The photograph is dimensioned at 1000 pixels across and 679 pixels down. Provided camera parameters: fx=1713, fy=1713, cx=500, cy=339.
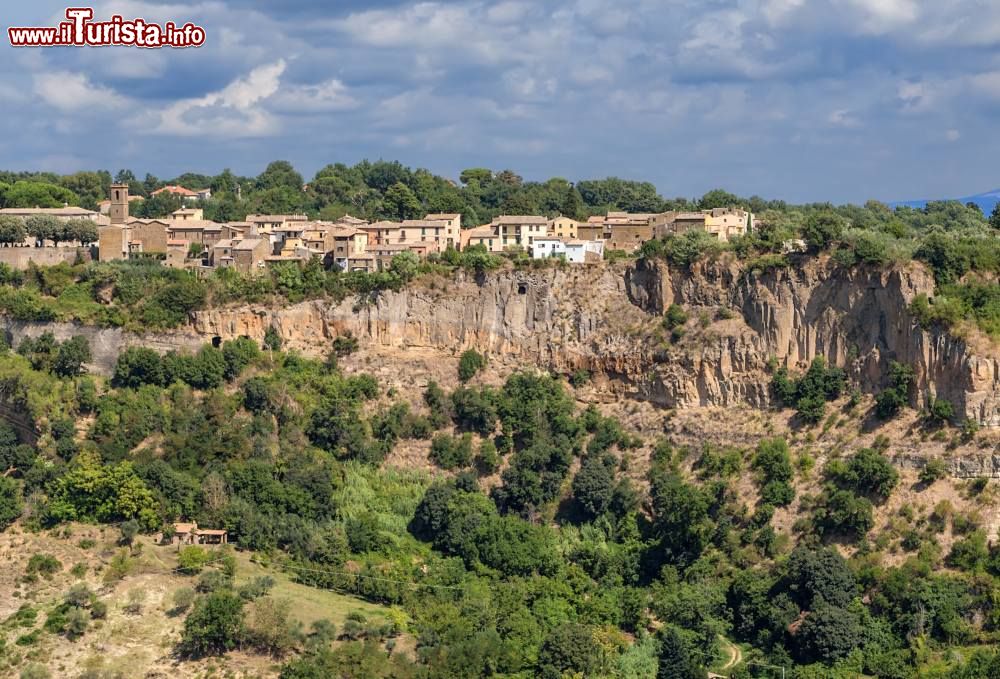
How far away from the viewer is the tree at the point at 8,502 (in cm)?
6125

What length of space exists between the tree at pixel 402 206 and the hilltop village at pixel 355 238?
29.8 ft

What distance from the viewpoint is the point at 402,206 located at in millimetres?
91312

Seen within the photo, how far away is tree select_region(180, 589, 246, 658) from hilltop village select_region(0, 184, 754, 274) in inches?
905

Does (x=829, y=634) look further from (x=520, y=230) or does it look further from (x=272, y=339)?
(x=520, y=230)

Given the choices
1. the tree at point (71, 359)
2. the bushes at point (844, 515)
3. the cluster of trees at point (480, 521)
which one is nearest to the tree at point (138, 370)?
the cluster of trees at point (480, 521)

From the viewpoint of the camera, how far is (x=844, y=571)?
56719 millimetres

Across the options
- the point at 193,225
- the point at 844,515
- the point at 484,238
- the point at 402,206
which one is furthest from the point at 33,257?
the point at 844,515

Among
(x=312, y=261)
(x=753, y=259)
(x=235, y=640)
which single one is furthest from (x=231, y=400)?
(x=753, y=259)

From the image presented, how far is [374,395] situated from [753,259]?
16.2 metres

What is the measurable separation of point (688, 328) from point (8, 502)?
26.8 metres

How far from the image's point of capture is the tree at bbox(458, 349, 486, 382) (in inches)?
2783

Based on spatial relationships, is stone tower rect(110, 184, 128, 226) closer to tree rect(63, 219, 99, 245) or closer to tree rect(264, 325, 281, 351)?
tree rect(63, 219, 99, 245)

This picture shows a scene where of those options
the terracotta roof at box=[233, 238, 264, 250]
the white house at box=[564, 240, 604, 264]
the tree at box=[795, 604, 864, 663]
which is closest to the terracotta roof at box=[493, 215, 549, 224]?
the white house at box=[564, 240, 604, 264]

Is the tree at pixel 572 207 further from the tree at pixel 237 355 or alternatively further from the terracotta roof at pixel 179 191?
the terracotta roof at pixel 179 191
